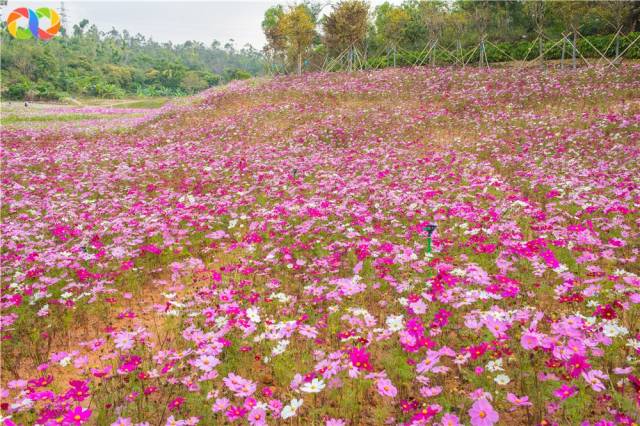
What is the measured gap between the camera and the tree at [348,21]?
122 ft

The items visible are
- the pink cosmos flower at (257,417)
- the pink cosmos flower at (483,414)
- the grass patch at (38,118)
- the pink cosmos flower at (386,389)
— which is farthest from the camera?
the grass patch at (38,118)

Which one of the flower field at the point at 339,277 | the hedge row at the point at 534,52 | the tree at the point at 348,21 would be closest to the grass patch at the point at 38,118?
the flower field at the point at 339,277

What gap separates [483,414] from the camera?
2840 millimetres

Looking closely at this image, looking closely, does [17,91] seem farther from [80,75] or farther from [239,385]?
[239,385]

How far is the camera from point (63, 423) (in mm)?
2883

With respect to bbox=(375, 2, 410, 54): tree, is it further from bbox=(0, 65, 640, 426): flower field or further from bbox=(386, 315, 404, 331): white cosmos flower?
bbox=(386, 315, 404, 331): white cosmos flower

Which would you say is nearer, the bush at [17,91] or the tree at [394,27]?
the tree at [394,27]

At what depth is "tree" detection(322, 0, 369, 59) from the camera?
122 ft

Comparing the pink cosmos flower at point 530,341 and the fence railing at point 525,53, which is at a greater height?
the fence railing at point 525,53

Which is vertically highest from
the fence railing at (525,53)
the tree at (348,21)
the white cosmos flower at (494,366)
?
the tree at (348,21)

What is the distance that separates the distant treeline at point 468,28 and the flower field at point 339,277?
58.0ft

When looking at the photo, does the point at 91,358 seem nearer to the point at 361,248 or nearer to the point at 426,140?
the point at 361,248

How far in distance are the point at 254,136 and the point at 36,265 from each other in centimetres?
1235

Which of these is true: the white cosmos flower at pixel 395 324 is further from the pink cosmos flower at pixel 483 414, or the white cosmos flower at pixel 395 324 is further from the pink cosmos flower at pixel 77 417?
the pink cosmos flower at pixel 77 417
